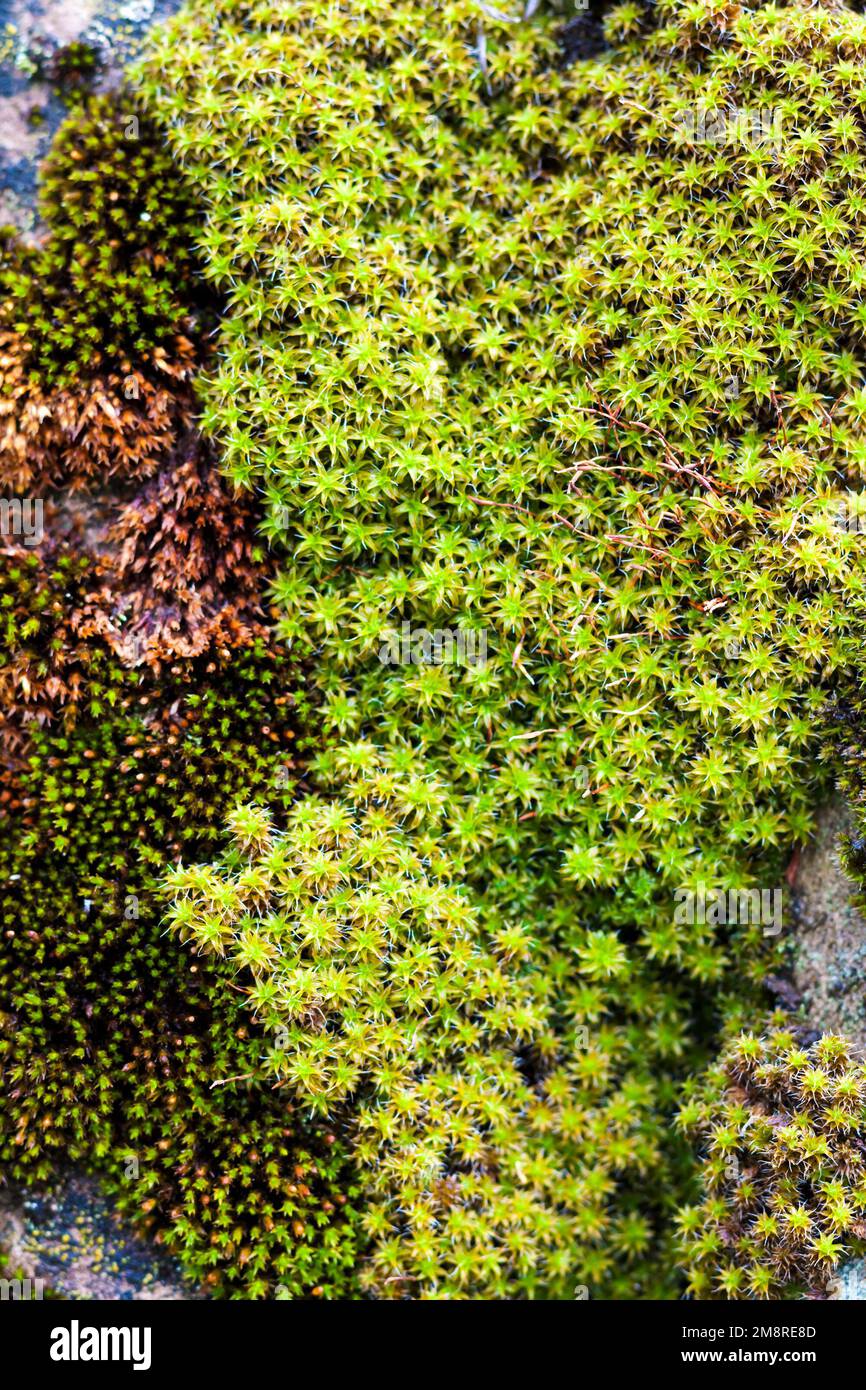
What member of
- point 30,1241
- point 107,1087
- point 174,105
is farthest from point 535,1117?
point 174,105

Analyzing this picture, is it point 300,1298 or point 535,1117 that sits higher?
point 535,1117

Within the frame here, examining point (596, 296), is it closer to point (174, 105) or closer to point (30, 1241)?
point (174, 105)

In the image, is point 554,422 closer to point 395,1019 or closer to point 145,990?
point 395,1019

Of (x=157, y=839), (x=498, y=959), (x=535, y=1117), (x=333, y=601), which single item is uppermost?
(x=333, y=601)

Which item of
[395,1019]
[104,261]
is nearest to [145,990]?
[395,1019]

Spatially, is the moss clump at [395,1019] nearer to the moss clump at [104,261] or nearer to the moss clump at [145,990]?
the moss clump at [145,990]

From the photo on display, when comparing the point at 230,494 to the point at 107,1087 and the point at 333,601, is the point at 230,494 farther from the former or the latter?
the point at 107,1087

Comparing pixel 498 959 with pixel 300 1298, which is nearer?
pixel 300 1298

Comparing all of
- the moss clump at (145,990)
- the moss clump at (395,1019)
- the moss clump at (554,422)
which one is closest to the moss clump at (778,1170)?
the moss clump at (554,422)
